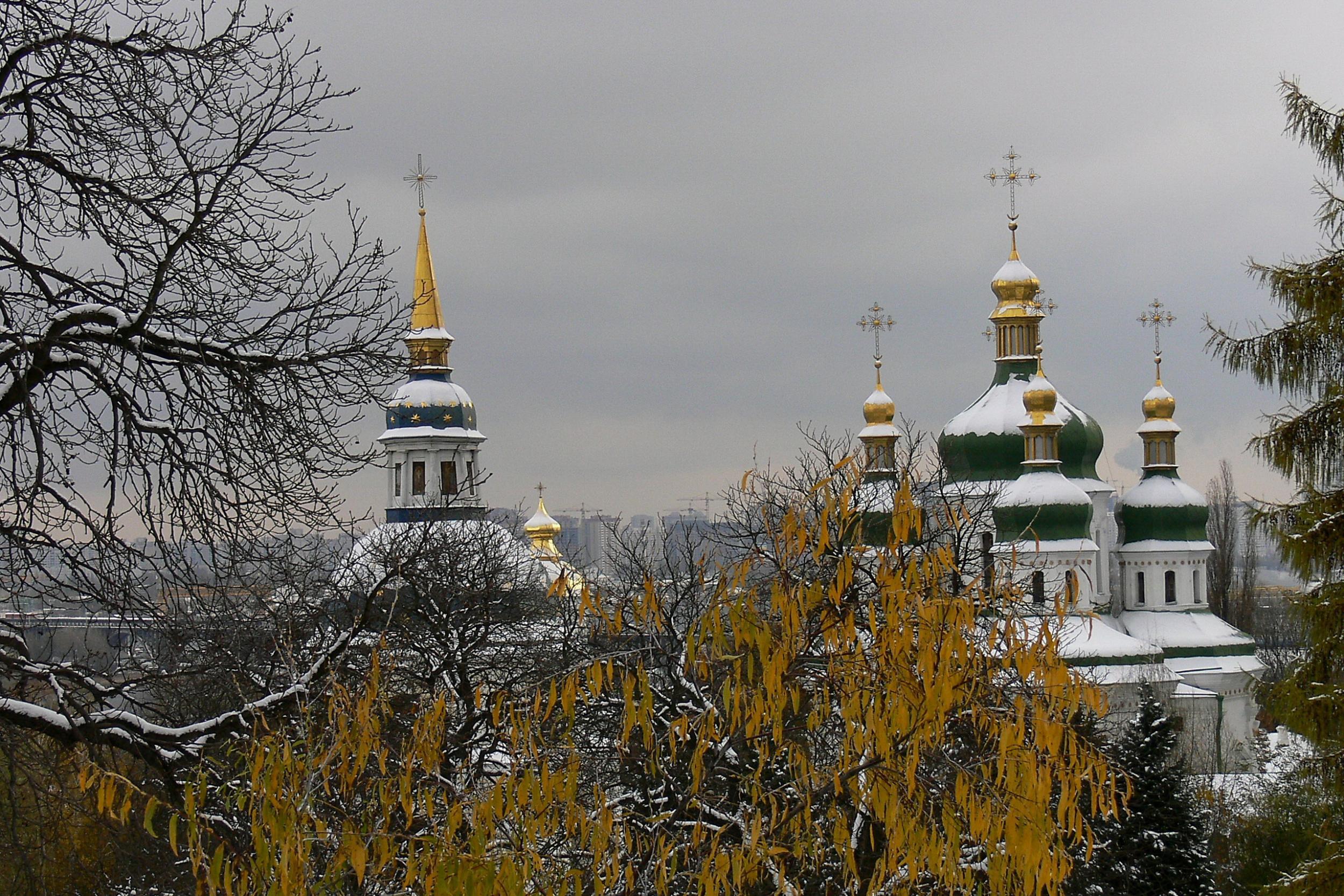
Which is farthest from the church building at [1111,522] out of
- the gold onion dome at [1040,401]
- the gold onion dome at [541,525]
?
the gold onion dome at [541,525]

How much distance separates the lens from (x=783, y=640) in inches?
195

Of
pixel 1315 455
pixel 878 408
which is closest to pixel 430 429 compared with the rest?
pixel 878 408

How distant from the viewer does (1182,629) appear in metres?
38.3

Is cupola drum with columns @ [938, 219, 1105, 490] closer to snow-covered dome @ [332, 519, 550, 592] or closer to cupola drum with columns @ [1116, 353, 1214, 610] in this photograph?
cupola drum with columns @ [1116, 353, 1214, 610]

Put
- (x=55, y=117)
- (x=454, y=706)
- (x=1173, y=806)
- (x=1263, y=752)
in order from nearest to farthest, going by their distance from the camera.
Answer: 1. (x=55, y=117)
2. (x=454, y=706)
3. (x=1173, y=806)
4. (x=1263, y=752)

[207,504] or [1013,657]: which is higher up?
[207,504]

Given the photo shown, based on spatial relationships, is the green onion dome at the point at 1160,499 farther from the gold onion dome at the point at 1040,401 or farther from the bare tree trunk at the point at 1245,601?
the bare tree trunk at the point at 1245,601

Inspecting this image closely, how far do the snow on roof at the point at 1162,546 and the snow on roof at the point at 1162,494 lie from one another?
37.7 inches

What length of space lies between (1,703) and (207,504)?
128 cm

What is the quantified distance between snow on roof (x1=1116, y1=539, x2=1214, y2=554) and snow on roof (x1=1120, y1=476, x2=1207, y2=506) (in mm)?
959

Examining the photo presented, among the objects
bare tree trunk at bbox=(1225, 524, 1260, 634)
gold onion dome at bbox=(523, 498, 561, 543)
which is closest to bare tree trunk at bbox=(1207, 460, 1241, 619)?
bare tree trunk at bbox=(1225, 524, 1260, 634)

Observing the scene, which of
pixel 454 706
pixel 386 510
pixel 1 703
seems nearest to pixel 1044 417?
pixel 386 510

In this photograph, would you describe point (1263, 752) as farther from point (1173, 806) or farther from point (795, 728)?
point (795, 728)

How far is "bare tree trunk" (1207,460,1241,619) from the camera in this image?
2087 inches
